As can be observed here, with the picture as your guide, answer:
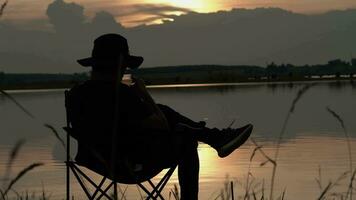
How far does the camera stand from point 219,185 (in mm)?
9914

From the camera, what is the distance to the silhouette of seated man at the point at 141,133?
12.9ft

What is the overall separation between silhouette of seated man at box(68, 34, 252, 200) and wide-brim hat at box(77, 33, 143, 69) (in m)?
0.17

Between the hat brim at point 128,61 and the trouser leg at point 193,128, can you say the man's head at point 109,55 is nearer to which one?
the hat brim at point 128,61

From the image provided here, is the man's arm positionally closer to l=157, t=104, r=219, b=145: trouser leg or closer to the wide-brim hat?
l=157, t=104, r=219, b=145: trouser leg

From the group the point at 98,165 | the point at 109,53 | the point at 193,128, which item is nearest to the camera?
the point at 193,128

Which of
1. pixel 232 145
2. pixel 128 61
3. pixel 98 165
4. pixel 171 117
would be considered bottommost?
pixel 98 165

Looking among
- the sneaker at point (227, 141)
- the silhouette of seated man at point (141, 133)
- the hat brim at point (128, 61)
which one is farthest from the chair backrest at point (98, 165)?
the sneaker at point (227, 141)

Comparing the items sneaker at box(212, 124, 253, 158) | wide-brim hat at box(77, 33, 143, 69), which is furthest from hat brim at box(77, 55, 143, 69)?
sneaker at box(212, 124, 253, 158)

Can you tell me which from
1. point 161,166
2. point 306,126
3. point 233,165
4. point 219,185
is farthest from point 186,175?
point 306,126

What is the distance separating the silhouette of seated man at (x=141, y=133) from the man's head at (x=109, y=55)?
14cm

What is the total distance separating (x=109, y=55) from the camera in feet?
13.9

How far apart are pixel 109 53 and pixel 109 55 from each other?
11mm

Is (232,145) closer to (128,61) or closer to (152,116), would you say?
(152,116)

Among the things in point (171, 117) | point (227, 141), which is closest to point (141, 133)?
point (171, 117)
